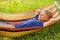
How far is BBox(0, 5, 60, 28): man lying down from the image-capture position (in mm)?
1807

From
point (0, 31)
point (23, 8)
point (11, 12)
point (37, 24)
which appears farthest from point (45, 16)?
point (0, 31)

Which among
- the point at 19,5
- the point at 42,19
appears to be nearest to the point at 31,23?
the point at 42,19

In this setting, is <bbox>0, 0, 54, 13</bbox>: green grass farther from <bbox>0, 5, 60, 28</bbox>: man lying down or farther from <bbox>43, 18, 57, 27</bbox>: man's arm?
<bbox>43, 18, 57, 27</bbox>: man's arm

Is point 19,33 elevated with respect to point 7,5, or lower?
lower

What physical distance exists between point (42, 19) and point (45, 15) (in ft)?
0.17

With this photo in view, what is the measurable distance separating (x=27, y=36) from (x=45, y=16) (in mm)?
283

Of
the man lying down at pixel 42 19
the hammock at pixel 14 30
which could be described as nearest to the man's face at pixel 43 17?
the man lying down at pixel 42 19

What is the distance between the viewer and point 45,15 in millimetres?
1832

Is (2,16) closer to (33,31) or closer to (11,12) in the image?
(11,12)

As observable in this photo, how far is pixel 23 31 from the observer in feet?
5.92

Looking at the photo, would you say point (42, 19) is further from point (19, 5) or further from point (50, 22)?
point (19, 5)

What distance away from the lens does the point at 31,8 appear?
186 cm

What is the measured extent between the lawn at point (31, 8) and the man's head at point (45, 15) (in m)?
0.08

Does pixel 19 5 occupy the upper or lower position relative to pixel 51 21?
upper
